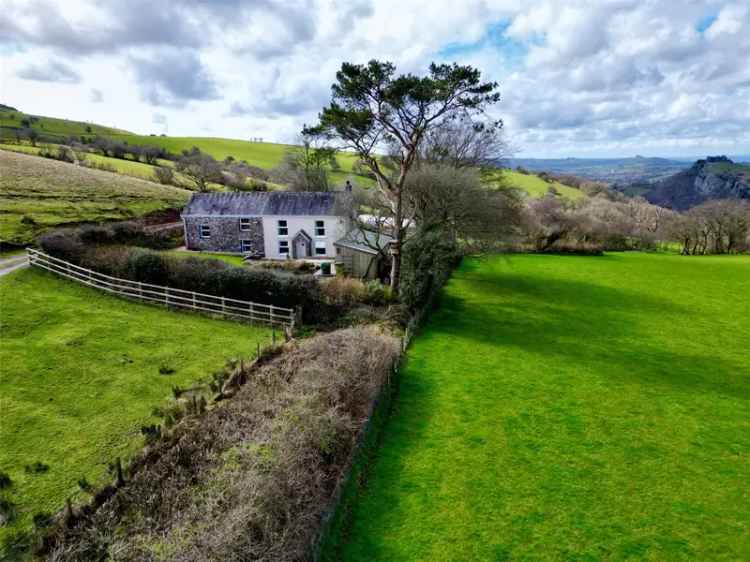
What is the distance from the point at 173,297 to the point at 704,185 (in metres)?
176

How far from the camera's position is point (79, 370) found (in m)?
14.9

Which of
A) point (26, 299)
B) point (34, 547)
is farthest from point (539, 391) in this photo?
point (26, 299)

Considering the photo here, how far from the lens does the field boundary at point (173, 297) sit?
2094 centimetres

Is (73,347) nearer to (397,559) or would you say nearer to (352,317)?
(352,317)

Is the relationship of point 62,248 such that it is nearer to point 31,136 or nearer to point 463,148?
point 463,148

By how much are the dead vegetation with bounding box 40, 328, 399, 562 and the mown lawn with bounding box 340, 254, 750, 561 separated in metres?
1.48

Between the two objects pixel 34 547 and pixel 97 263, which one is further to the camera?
pixel 97 263

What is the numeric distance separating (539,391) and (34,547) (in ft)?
45.7

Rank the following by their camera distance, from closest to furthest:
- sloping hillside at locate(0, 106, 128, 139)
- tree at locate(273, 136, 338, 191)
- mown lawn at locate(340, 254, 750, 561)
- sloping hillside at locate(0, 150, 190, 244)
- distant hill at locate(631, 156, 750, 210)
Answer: mown lawn at locate(340, 254, 750, 561)
sloping hillside at locate(0, 150, 190, 244)
tree at locate(273, 136, 338, 191)
sloping hillside at locate(0, 106, 128, 139)
distant hill at locate(631, 156, 750, 210)

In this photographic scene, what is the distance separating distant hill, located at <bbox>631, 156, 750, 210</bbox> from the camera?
431 ft

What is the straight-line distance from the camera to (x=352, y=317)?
2133 centimetres

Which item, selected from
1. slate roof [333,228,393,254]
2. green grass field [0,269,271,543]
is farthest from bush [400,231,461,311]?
green grass field [0,269,271,543]

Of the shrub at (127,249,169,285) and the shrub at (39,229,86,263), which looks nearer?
the shrub at (127,249,169,285)

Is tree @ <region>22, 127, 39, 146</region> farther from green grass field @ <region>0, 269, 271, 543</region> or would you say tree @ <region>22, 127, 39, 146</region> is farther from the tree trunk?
the tree trunk
